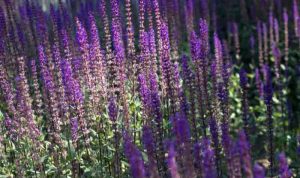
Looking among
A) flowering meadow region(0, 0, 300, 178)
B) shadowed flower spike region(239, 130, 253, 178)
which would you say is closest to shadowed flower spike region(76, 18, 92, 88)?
flowering meadow region(0, 0, 300, 178)

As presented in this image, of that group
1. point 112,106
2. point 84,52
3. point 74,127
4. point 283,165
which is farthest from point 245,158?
point 84,52

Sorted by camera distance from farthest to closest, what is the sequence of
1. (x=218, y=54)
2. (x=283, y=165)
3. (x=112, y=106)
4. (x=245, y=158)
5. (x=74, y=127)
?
(x=218, y=54) < (x=74, y=127) < (x=112, y=106) < (x=283, y=165) < (x=245, y=158)

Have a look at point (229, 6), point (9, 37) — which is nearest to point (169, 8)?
point (9, 37)

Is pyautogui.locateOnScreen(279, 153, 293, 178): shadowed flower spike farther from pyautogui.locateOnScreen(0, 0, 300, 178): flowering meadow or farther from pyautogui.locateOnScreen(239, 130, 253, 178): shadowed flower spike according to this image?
pyautogui.locateOnScreen(239, 130, 253, 178): shadowed flower spike

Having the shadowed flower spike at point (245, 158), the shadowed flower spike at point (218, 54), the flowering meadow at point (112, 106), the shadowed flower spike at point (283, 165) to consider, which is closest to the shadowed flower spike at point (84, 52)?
the flowering meadow at point (112, 106)

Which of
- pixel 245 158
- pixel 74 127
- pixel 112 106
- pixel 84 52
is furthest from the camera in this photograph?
pixel 84 52

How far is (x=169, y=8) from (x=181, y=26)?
1.73 m

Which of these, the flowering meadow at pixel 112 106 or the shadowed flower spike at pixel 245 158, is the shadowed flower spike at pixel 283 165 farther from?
the shadowed flower spike at pixel 245 158

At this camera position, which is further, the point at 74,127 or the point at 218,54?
the point at 218,54

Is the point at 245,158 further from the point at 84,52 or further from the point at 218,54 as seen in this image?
the point at 218,54

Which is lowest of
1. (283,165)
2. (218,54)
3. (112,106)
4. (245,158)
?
(283,165)

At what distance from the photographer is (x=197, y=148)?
4.03 metres

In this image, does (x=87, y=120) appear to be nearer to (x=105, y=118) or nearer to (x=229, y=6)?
(x=105, y=118)

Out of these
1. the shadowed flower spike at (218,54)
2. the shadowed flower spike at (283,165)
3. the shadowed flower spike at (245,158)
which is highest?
the shadowed flower spike at (218,54)
